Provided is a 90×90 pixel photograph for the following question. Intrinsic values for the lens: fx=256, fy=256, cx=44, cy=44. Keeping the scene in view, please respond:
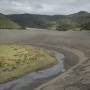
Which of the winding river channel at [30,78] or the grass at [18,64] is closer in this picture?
the winding river channel at [30,78]

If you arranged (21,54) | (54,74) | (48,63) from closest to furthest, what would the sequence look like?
(54,74) < (48,63) < (21,54)

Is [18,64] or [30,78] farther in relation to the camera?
[18,64]

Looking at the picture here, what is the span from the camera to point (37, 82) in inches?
1055

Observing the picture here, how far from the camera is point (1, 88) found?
2458 cm

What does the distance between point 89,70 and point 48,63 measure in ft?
28.9

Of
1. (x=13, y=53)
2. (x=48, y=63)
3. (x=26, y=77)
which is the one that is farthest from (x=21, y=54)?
(x=26, y=77)

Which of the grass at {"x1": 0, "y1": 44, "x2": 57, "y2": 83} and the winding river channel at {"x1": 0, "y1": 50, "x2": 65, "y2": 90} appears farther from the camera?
the grass at {"x1": 0, "y1": 44, "x2": 57, "y2": 83}

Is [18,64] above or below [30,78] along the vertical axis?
above

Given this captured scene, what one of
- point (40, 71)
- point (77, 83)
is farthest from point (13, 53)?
point (77, 83)

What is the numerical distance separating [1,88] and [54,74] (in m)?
8.27

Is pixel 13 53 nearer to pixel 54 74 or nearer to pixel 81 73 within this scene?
pixel 54 74

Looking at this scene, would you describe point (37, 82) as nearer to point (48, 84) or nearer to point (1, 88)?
point (48, 84)

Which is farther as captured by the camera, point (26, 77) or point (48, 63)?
point (48, 63)

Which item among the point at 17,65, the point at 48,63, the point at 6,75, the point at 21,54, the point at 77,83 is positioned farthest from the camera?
the point at 21,54
